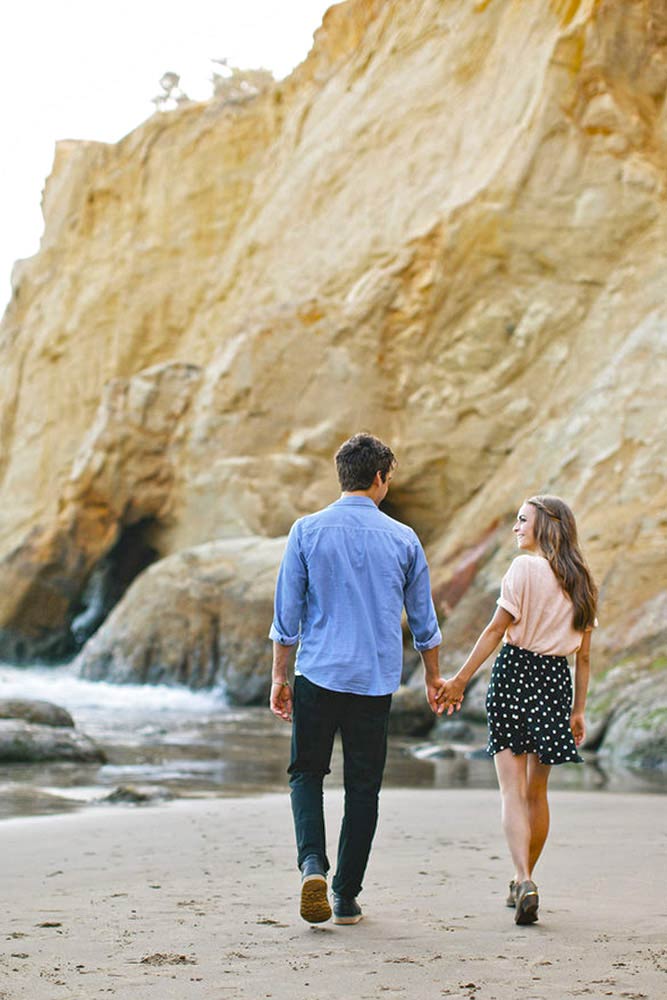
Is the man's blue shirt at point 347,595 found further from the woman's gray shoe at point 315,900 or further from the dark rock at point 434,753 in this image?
Result: the dark rock at point 434,753

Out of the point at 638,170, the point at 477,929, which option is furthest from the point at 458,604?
the point at 477,929

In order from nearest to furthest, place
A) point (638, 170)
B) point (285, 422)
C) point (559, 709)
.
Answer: point (559, 709)
point (638, 170)
point (285, 422)

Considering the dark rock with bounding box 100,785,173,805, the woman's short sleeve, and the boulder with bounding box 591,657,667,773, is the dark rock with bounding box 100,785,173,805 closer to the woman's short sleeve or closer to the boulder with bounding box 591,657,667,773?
the woman's short sleeve

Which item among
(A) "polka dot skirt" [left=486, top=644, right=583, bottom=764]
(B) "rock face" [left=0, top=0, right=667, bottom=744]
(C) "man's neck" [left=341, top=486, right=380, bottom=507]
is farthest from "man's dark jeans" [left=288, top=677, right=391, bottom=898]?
(B) "rock face" [left=0, top=0, right=667, bottom=744]

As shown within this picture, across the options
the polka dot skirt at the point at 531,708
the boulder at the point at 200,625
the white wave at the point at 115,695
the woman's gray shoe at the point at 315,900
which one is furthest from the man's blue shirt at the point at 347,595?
the boulder at the point at 200,625

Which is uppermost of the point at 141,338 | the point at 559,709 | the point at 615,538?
the point at 141,338

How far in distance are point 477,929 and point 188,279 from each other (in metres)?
26.3

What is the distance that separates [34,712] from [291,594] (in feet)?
23.4

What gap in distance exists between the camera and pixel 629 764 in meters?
9.73

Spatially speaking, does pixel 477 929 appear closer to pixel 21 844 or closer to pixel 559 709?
pixel 559 709

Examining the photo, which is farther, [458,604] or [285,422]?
[285,422]

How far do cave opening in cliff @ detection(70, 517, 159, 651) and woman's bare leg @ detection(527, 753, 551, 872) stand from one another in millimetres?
20027

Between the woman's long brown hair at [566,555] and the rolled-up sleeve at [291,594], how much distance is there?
0.89 meters

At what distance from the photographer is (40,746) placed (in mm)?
9500
